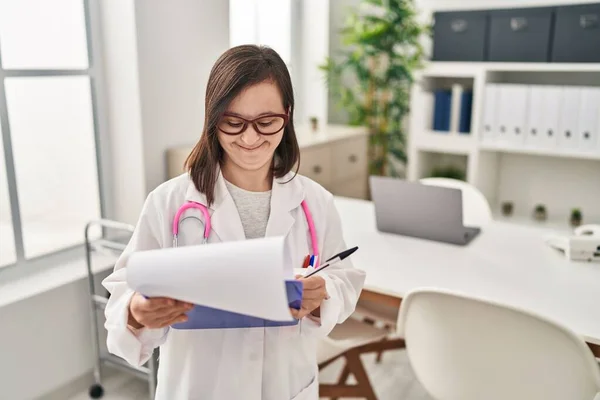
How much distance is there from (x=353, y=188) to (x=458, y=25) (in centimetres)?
113

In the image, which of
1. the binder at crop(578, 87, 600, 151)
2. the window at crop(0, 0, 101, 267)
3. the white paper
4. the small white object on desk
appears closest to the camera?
the white paper

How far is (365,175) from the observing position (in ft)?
12.2

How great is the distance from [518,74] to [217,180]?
9.27ft

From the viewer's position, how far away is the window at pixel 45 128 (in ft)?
6.95

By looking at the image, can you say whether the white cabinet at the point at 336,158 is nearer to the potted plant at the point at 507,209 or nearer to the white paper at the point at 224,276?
the potted plant at the point at 507,209

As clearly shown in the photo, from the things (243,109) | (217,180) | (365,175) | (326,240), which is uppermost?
(243,109)

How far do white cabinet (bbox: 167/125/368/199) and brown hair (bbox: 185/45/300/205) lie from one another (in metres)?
1.70

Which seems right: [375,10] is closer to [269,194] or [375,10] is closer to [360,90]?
[360,90]

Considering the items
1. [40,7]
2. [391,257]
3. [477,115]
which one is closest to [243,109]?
[391,257]

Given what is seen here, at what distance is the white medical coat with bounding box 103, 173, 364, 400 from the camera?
1.07 meters

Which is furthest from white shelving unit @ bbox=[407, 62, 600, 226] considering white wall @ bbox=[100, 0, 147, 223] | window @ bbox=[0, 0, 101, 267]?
window @ bbox=[0, 0, 101, 267]

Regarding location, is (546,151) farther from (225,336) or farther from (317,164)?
(225,336)

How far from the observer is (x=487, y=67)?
3188 mm

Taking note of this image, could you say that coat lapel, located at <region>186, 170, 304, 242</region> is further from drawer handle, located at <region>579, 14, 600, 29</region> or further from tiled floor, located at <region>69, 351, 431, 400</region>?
drawer handle, located at <region>579, 14, 600, 29</region>
